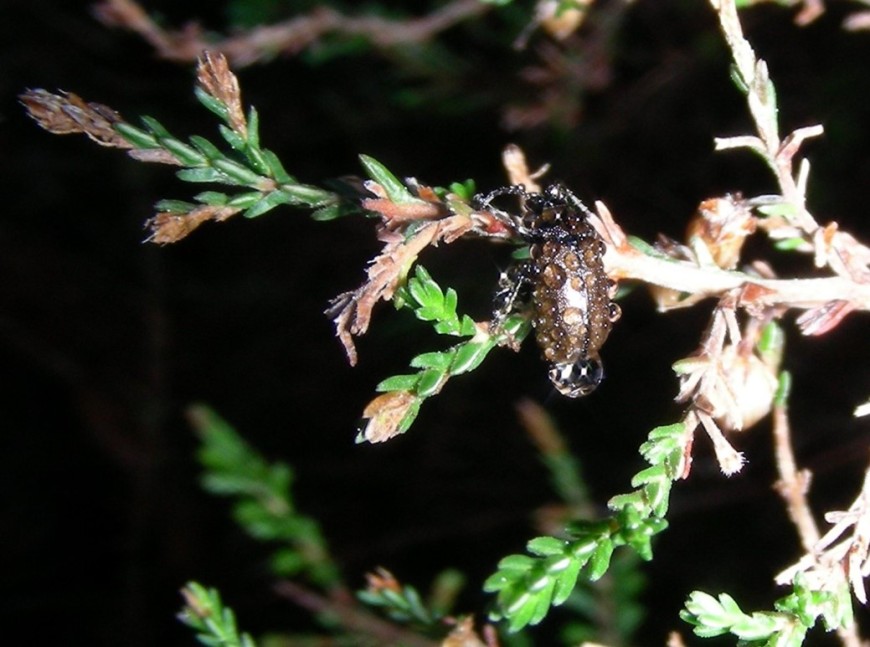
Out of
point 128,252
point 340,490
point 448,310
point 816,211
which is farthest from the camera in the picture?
point 128,252

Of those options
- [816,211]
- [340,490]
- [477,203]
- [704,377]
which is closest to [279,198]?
[477,203]

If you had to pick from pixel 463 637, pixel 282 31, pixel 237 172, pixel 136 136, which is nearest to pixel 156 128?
pixel 136 136

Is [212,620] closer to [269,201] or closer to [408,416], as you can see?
[408,416]

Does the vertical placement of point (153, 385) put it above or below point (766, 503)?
above

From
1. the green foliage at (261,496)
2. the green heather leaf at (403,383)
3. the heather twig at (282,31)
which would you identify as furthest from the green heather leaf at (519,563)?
the heather twig at (282,31)

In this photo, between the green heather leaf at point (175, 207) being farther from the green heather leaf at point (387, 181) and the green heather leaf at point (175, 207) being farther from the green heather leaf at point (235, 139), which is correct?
the green heather leaf at point (387, 181)

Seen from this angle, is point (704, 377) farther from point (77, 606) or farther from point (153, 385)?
point (77, 606)

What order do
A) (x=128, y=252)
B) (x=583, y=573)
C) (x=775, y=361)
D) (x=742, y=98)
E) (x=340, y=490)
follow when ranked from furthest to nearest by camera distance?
(x=128, y=252), (x=340, y=490), (x=742, y=98), (x=583, y=573), (x=775, y=361)
